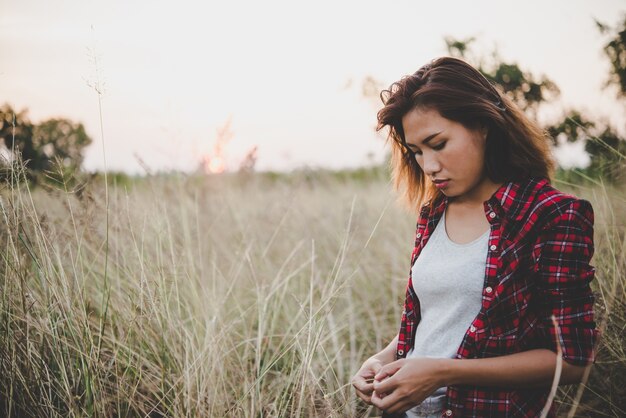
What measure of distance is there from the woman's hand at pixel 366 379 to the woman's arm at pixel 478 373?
0.68 ft

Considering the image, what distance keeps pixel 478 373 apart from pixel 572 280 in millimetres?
332

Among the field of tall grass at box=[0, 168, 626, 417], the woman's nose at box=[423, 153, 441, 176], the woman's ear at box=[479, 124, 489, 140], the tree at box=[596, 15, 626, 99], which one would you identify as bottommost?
the field of tall grass at box=[0, 168, 626, 417]

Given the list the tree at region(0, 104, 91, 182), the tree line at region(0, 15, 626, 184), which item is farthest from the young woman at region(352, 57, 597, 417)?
the tree at region(0, 104, 91, 182)

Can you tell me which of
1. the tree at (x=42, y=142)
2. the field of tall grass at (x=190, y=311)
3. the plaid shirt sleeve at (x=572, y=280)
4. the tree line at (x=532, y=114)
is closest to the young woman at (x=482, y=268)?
the plaid shirt sleeve at (x=572, y=280)

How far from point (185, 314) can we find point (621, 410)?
2.16 m

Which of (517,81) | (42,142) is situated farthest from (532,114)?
(42,142)

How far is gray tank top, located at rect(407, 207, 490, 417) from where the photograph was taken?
1218 millimetres

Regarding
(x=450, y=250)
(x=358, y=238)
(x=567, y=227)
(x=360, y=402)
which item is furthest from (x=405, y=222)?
(x=567, y=227)

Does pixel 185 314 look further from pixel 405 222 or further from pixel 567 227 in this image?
pixel 405 222

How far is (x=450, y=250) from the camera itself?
4.34 ft

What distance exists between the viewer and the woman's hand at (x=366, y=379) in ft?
4.30

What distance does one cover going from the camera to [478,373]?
42.5 inches

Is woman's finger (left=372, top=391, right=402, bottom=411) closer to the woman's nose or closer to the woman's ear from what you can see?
the woman's nose

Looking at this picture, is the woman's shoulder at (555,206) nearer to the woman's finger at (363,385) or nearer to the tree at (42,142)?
the woman's finger at (363,385)
